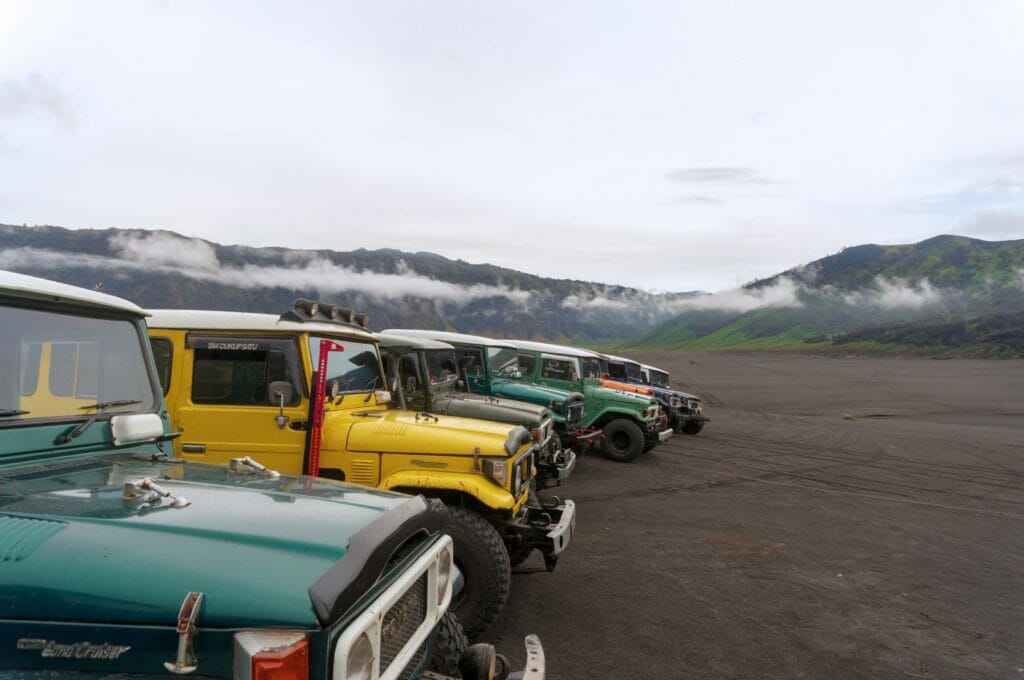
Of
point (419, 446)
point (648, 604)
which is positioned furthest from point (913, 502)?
point (419, 446)

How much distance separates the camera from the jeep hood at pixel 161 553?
1.67 m

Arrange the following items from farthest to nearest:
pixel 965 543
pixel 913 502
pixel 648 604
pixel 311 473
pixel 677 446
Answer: pixel 677 446 → pixel 913 502 → pixel 965 543 → pixel 648 604 → pixel 311 473

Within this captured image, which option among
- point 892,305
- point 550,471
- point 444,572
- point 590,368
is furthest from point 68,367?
point 892,305

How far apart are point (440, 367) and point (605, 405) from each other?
5.00 metres

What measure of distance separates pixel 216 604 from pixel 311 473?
308cm

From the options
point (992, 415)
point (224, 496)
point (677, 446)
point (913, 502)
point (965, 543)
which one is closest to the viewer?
point (224, 496)

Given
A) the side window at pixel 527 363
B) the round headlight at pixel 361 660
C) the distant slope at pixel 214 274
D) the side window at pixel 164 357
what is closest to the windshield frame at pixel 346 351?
the side window at pixel 164 357

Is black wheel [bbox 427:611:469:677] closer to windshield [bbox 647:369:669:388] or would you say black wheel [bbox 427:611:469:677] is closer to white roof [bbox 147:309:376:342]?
white roof [bbox 147:309:376:342]

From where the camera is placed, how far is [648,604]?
5.38m

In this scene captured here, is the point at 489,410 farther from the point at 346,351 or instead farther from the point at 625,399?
the point at 625,399

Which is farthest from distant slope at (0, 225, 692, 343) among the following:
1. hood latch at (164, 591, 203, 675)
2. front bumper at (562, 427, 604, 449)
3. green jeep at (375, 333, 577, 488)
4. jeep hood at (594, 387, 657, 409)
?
hood latch at (164, 591, 203, 675)

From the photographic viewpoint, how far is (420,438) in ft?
15.6

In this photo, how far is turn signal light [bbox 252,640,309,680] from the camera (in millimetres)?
1627

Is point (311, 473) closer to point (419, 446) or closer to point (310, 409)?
point (310, 409)
